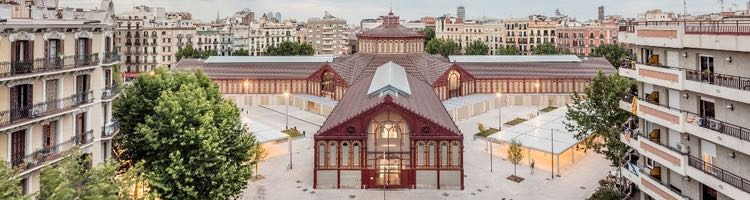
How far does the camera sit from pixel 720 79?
25328mm

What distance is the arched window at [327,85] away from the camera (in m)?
89.9

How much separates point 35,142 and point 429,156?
3060 cm

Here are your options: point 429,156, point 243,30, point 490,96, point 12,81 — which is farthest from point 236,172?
point 243,30

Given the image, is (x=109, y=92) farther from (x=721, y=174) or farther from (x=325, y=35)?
(x=325, y=35)

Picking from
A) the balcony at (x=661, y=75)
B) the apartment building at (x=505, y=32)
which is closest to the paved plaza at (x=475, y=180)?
the balcony at (x=661, y=75)

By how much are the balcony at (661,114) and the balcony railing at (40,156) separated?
35.2 meters

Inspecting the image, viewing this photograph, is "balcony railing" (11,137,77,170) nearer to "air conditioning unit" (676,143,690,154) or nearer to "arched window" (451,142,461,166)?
"arched window" (451,142,461,166)

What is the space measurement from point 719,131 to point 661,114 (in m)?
4.49

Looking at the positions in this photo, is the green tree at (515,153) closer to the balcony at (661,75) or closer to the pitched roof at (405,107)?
the pitched roof at (405,107)

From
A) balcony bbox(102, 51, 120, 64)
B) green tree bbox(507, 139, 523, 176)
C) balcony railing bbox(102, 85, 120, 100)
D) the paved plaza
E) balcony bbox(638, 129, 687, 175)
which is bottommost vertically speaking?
the paved plaza

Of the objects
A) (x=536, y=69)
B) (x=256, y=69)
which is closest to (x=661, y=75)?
(x=536, y=69)

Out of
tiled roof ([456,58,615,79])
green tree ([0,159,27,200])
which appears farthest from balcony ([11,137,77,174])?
tiled roof ([456,58,615,79])

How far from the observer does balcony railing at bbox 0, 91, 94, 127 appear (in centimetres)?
2838

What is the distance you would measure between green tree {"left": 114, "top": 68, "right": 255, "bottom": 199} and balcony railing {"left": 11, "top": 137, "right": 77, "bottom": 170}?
172 inches
